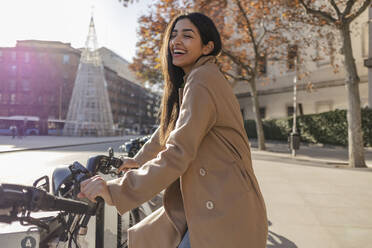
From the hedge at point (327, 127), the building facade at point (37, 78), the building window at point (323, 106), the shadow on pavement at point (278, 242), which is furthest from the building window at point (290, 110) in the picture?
the building facade at point (37, 78)

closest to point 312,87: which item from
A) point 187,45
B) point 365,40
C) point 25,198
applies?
point 365,40

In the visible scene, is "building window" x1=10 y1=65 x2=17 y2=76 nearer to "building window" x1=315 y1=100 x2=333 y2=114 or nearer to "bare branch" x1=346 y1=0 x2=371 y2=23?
"building window" x1=315 y1=100 x2=333 y2=114

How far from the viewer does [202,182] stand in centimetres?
125

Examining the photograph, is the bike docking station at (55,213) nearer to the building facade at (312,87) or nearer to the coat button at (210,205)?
the coat button at (210,205)

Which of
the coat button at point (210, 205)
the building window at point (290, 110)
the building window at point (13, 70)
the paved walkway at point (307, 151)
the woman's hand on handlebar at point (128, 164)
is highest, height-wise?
the building window at point (13, 70)

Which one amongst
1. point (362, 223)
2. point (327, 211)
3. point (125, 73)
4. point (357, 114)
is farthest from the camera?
point (125, 73)

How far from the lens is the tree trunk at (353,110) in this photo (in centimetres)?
987

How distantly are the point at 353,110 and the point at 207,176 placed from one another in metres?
10.7

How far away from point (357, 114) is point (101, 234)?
35.6 feet

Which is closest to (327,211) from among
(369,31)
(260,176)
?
(260,176)

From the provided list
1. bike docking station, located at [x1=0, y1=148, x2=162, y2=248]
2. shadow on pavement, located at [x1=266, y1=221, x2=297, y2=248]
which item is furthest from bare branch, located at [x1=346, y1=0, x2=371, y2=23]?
bike docking station, located at [x1=0, y1=148, x2=162, y2=248]

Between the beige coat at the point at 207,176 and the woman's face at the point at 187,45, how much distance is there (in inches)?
8.2

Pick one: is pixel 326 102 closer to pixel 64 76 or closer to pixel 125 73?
pixel 64 76

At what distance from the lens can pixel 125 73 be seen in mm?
75875
